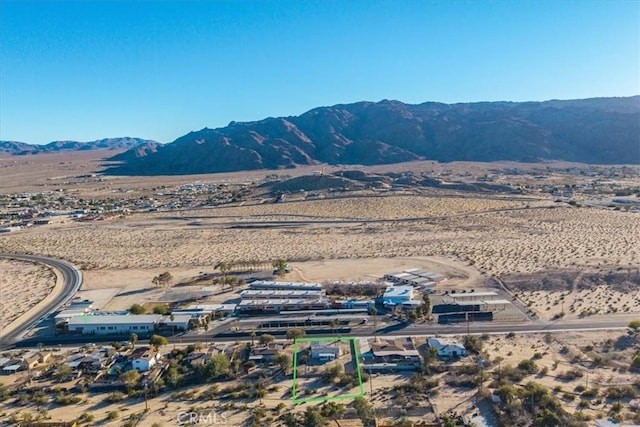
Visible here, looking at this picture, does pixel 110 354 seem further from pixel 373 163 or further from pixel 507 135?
pixel 507 135

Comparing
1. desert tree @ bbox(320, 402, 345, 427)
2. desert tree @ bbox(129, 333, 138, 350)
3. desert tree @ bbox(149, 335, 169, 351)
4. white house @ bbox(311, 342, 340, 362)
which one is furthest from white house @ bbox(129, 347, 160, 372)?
desert tree @ bbox(320, 402, 345, 427)

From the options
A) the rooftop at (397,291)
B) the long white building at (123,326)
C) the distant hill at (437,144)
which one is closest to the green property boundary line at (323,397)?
the rooftop at (397,291)

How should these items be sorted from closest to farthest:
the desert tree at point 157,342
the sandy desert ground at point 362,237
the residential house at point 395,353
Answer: the residential house at point 395,353 → the desert tree at point 157,342 → the sandy desert ground at point 362,237

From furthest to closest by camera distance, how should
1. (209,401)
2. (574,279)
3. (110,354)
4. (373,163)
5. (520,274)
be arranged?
(373,163) < (520,274) < (574,279) < (110,354) < (209,401)

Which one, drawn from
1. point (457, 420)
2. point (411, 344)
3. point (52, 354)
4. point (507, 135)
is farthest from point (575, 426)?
point (507, 135)

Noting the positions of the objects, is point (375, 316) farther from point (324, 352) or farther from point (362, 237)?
point (362, 237)

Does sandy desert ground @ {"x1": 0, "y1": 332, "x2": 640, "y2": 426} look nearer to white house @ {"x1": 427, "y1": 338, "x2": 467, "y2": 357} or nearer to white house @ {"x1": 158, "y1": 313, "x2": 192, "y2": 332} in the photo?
white house @ {"x1": 427, "y1": 338, "x2": 467, "y2": 357}

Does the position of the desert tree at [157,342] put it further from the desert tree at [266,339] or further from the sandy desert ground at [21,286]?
the sandy desert ground at [21,286]
